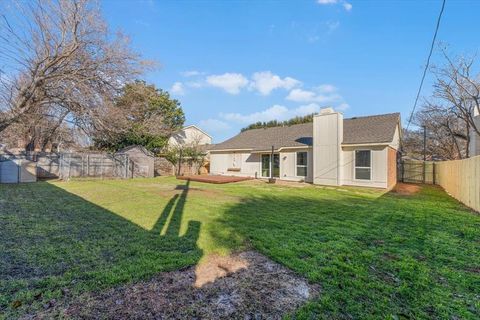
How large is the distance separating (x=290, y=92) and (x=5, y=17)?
19.6 meters

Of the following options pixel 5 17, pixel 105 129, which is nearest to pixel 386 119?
pixel 105 129

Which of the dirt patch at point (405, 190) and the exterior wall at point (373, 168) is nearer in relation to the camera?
the dirt patch at point (405, 190)

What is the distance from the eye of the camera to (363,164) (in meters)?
13.8

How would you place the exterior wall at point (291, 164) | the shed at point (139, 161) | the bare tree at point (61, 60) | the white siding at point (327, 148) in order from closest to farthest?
the bare tree at point (61, 60)
the white siding at point (327, 148)
the exterior wall at point (291, 164)
the shed at point (139, 161)

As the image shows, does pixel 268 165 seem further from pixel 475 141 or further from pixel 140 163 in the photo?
pixel 475 141

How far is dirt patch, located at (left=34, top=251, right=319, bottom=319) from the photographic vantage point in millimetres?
2287

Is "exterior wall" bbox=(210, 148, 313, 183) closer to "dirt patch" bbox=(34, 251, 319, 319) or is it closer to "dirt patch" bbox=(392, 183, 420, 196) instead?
"dirt patch" bbox=(392, 183, 420, 196)

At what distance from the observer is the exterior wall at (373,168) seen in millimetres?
12961

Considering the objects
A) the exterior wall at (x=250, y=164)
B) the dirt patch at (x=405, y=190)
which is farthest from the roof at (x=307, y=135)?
the dirt patch at (x=405, y=190)

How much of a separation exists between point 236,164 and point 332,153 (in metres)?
8.45

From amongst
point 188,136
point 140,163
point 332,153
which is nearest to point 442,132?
point 332,153

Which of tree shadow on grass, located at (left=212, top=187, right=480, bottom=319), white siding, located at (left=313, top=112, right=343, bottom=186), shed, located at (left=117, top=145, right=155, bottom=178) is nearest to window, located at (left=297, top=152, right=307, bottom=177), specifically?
white siding, located at (left=313, top=112, right=343, bottom=186)

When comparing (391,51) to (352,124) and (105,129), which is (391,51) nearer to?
(352,124)

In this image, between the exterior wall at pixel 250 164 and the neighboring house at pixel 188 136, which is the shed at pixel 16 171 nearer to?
the exterior wall at pixel 250 164
